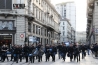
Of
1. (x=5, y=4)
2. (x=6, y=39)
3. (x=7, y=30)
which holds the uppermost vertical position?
(x=5, y=4)

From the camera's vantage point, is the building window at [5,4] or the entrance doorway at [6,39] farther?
the entrance doorway at [6,39]

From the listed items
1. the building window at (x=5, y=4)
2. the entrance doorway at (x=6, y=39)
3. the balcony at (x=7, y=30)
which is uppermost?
the building window at (x=5, y=4)

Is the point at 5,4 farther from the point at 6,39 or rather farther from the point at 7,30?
the point at 6,39

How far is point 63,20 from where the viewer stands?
127 m

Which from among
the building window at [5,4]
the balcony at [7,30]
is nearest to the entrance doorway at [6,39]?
the balcony at [7,30]

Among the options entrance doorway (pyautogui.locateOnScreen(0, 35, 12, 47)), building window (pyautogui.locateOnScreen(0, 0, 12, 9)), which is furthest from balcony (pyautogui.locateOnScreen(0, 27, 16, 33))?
building window (pyautogui.locateOnScreen(0, 0, 12, 9))

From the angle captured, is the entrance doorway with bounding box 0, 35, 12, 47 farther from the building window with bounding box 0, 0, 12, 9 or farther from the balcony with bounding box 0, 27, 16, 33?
the building window with bounding box 0, 0, 12, 9

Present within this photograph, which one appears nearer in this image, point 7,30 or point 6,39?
point 7,30

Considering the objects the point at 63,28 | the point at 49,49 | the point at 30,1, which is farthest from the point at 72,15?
the point at 49,49

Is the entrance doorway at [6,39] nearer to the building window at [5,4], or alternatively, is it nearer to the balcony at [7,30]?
the balcony at [7,30]

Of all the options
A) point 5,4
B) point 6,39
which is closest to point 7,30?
point 6,39

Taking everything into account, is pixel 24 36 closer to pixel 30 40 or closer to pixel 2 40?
pixel 30 40

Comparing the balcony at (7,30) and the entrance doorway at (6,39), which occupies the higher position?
the balcony at (7,30)

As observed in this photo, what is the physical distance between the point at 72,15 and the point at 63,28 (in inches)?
1732
